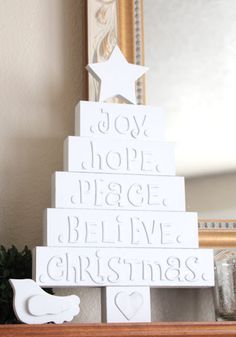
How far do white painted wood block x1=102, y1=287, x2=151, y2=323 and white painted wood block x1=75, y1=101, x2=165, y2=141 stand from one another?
32 cm

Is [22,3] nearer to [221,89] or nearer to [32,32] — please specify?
[32,32]

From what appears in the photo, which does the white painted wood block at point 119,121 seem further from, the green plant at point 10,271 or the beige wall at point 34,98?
the green plant at point 10,271

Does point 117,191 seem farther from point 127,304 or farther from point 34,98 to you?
point 34,98

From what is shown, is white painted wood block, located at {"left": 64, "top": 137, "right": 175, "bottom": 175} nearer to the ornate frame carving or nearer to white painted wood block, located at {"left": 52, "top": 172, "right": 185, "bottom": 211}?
white painted wood block, located at {"left": 52, "top": 172, "right": 185, "bottom": 211}

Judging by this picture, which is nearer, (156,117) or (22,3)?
(156,117)

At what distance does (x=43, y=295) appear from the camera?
1.33 meters

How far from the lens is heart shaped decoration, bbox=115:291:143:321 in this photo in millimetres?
1421

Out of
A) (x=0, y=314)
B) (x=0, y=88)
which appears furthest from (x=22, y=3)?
(x=0, y=314)

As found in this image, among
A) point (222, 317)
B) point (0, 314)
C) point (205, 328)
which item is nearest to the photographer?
point (205, 328)

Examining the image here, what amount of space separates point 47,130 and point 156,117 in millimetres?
254

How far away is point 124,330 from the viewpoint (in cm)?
127

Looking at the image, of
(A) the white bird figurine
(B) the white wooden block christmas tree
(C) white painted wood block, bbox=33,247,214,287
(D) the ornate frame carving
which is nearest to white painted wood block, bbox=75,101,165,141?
(B) the white wooden block christmas tree

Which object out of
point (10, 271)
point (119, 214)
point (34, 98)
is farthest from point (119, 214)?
point (34, 98)

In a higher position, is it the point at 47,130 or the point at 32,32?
the point at 32,32
